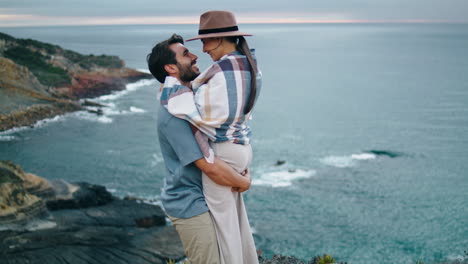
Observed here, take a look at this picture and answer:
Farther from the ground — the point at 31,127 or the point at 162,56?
the point at 162,56

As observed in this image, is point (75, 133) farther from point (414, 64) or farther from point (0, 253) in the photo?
point (414, 64)

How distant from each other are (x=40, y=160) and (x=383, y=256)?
1178 inches

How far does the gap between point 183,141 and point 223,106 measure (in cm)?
45

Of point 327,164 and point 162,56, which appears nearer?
point 162,56

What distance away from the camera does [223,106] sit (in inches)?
142

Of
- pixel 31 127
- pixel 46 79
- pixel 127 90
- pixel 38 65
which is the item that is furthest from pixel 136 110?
pixel 38 65

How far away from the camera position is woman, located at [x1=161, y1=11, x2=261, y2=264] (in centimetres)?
362

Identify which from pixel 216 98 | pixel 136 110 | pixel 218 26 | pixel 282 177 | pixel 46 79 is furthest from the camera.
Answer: pixel 136 110

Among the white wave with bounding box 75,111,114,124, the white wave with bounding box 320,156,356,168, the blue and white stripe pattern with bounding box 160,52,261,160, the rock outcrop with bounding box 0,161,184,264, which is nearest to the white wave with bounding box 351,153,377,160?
the white wave with bounding box 320,156,356,168

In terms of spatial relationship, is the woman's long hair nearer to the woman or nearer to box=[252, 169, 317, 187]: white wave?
the woman

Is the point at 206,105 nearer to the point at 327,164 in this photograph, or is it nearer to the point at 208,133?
the point at 208,133

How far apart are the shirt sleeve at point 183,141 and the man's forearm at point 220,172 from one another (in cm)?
8

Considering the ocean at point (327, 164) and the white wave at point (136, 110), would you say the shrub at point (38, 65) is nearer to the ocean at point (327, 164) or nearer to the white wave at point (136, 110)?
the ocean at point (327, 164)

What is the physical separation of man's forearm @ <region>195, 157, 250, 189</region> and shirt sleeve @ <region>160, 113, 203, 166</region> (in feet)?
0.26
